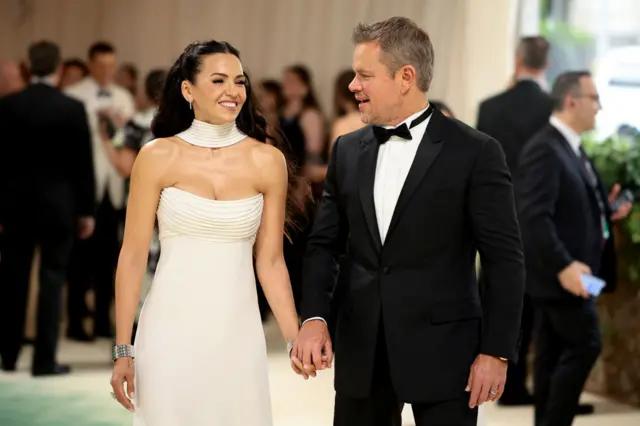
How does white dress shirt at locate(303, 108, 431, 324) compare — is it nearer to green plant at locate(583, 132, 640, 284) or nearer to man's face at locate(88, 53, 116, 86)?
green plant at locate(583, 132, 640, 284)

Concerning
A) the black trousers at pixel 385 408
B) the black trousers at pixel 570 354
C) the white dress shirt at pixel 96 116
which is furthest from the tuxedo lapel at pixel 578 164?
the white dress shirt at pixel 96 116

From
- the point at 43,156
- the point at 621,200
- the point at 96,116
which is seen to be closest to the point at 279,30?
the point at 96,116

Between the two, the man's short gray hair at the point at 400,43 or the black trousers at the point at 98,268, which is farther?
the black trousers at the point at 98,268

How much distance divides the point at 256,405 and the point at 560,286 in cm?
207

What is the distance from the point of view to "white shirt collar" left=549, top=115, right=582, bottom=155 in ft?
16.8

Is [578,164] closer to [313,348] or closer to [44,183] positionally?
[313,348]

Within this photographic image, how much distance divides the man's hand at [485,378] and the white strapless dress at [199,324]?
0.60 metres

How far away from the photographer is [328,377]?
704cm

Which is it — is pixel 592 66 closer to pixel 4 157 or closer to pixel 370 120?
pixel 4 157

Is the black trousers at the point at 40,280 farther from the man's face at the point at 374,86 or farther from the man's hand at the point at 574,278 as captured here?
the man's face at the point at 374,86

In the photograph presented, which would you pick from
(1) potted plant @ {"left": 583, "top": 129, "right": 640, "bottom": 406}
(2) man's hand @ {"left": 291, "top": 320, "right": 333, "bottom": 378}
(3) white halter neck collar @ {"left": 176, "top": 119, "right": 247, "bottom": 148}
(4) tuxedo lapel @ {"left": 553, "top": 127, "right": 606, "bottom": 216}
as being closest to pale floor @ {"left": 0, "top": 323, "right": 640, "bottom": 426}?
(1) potted plant @ {"left": 583, "top": 129, "right": 640, "bottom": 406}

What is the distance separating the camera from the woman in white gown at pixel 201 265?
317cm

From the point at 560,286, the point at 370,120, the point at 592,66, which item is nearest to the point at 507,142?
the point at 560,286

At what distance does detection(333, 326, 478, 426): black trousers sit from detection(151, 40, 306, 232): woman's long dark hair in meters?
0.63
